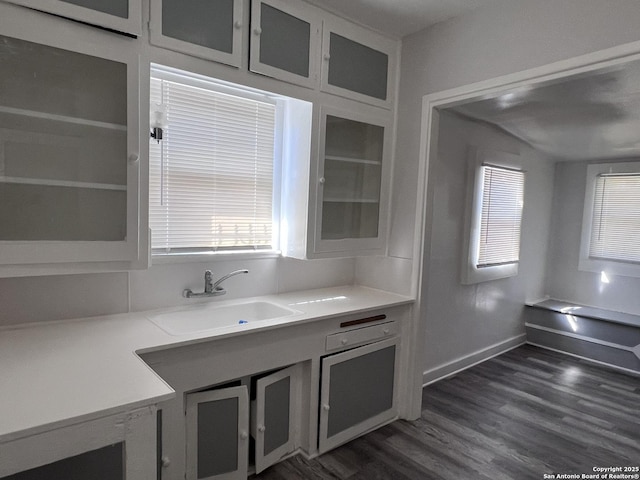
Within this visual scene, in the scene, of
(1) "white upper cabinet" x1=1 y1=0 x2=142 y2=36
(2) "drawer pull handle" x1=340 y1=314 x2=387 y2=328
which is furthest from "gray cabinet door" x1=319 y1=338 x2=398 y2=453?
(1) "white upper cabinet" x1=1 y1=0 x2=142 y2=36

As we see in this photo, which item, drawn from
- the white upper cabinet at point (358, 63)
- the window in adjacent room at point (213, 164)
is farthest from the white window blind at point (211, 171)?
the white upper cabinet at point (358, 63)

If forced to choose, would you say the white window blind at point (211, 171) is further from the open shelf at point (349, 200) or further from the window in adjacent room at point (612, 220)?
the window in adjacent room at point (612, 220)

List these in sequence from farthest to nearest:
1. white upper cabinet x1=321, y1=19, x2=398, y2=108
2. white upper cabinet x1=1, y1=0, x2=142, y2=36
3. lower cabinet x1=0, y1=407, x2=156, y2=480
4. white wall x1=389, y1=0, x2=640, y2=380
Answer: white upper cabinet x1=321, y1=19, x2=398, y2=108 < white wall x1=389, y1=0, x2=640, y2=380 < white upper cabinet x1=1, y1=0, x2=142, y2=36 < lower cabinet x1=0, y1=407, x2=156, y2=480

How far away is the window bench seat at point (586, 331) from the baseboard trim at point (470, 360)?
23 centimetres

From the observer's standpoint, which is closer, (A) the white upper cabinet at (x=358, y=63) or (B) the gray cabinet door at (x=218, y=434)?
(B) the gray cabinet door at (x=218, y=434)

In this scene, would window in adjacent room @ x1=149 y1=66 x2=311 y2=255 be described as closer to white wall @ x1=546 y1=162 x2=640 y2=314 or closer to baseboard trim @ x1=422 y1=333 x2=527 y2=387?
baseboard trim @ x1=422 y1=333 x2=527 y2=387

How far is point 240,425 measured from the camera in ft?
6.12

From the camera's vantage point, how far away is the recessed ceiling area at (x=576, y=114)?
236 centimetres

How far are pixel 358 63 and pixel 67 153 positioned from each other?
67.2 inches

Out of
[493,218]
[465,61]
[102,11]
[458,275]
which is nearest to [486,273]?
[458,275]

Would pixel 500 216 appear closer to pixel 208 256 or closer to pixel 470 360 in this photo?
pixel 470 360

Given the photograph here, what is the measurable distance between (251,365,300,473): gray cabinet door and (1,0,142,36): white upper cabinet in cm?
167

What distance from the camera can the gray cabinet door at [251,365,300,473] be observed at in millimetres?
1987

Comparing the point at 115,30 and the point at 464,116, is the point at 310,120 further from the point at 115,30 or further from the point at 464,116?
the point at 464,116
